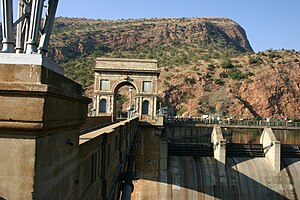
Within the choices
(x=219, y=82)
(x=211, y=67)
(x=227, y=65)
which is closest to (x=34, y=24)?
(x=219, y=82)

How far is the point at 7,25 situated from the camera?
2.82m

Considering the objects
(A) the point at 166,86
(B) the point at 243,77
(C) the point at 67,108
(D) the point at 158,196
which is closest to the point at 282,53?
(B) the point at 243,77

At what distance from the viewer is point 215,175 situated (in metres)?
26.0

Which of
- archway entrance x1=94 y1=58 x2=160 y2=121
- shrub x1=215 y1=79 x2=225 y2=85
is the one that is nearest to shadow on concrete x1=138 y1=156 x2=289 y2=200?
archway entrance x1=94 y1=58 x2=160 y2=121

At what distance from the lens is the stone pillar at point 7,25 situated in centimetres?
276

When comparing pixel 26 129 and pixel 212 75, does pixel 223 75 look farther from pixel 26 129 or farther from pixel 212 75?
pixel 26 129

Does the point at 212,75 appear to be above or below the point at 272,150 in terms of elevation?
above

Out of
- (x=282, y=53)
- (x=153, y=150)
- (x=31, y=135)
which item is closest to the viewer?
(x=31, y=135)

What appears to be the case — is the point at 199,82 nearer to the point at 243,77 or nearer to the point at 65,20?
the point at 243,77

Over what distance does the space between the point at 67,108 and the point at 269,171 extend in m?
27.1

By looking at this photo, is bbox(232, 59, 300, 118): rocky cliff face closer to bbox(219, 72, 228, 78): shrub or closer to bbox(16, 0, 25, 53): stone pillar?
bbox(219, 72, 228, 78): shrub

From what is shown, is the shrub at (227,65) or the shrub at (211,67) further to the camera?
the shrub at (227,65)

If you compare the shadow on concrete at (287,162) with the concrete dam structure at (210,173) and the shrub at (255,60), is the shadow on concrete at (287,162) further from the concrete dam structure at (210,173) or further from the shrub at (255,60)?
the shrub at (255,60)

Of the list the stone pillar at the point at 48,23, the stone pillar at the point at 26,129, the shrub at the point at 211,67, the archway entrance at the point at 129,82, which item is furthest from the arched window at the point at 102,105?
the shrub at the point at 211,67
